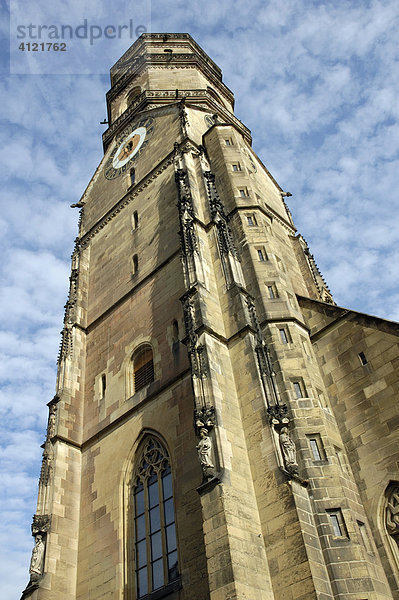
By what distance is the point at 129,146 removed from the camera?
2409 cm

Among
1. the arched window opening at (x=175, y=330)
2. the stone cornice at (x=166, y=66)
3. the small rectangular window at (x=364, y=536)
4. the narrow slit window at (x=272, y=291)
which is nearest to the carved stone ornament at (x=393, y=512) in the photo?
the small rectangular window at (x=364, y=536)

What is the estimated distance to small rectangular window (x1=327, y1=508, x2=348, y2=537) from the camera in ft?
31.9

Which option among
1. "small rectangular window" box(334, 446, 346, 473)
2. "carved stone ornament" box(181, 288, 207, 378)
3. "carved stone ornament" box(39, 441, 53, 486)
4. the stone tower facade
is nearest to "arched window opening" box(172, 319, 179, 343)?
the stone tower facade

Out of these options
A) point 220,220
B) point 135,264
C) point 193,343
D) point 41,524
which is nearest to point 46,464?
point 41,524

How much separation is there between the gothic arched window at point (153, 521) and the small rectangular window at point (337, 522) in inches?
125

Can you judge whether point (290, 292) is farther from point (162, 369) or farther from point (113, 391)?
point (113, 391)

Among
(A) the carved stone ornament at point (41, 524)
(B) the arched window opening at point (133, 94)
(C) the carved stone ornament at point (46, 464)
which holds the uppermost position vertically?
(B) the arched window opening at point (133, 94)

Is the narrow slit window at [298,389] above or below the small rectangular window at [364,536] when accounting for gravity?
above

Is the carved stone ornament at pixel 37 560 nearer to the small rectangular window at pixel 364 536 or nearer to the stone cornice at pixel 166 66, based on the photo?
the small rectangular window at pixel 364 536

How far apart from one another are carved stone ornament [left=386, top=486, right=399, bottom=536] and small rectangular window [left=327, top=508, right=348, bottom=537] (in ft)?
3.94

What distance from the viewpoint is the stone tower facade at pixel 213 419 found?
9.77 metres

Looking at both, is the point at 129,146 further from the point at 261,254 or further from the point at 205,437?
the point at 205,437

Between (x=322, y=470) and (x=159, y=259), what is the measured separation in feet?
28.2

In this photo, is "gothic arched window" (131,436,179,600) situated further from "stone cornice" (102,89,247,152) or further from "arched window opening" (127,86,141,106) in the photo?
"arched window opening" (127,86,141,106)
